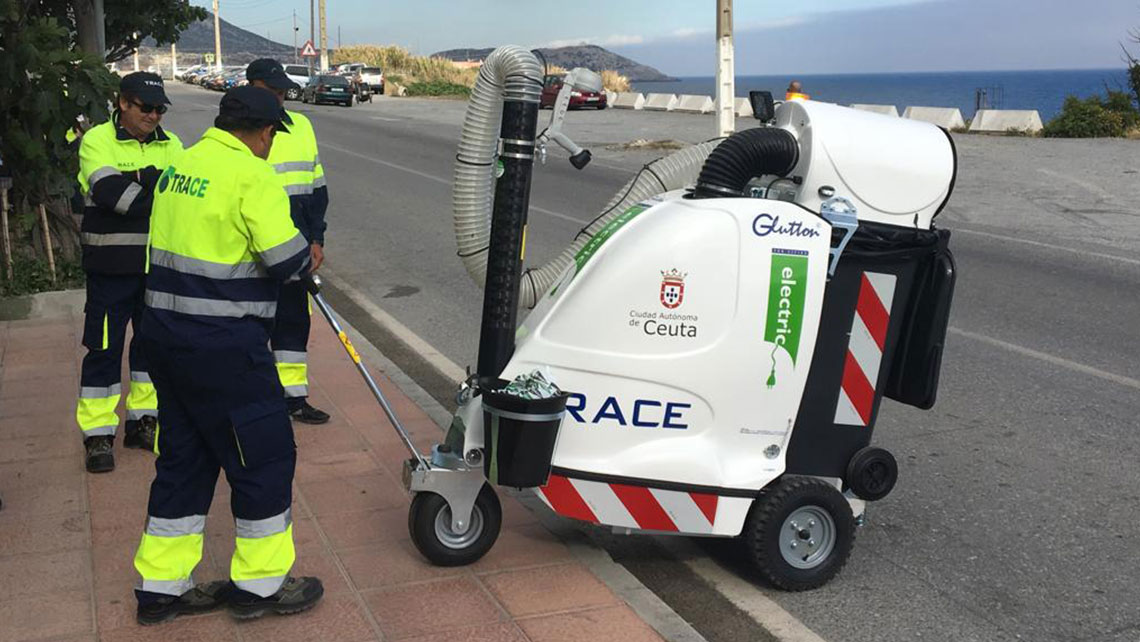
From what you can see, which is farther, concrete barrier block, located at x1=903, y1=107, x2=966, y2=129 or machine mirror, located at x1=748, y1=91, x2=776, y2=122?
concrete barrier block, located at x1=903, y1=107, x2=966, y2=129

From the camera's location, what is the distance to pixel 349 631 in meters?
3.96

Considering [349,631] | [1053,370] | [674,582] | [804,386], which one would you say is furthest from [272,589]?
[1053,370]

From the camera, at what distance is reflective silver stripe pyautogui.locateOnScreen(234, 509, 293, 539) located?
3965mm

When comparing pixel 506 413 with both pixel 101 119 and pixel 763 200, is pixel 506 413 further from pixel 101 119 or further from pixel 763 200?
pixel 101 119

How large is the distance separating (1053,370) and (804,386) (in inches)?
157

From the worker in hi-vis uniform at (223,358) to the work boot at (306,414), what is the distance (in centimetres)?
217

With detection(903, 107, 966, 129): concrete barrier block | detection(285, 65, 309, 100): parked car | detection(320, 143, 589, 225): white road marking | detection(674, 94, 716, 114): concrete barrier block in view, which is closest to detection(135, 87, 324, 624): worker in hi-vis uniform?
detection(320, 143, 589, 225): white road marking

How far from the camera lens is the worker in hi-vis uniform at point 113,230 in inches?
214

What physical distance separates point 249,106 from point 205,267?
549mm

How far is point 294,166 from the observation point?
20.0 feet

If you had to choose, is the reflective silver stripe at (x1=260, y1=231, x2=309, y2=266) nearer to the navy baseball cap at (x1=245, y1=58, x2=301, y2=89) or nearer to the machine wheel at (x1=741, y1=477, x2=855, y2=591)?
the machine wheel at (x1=741, y1=477, x2=855, y2=591)

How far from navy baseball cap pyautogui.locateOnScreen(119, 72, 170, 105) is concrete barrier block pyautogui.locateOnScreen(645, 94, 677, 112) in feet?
109

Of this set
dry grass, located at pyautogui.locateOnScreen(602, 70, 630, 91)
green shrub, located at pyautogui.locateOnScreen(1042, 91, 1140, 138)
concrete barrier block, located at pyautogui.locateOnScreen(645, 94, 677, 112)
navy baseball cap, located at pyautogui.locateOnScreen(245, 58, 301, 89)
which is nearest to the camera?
navy baseball cap, located at pyautogui.locateOnScreen(245, 58, 301, 89)

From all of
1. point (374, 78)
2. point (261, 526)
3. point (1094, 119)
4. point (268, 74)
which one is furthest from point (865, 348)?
point (374, 78)
